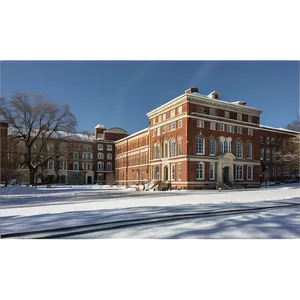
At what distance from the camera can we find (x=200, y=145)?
30.2m

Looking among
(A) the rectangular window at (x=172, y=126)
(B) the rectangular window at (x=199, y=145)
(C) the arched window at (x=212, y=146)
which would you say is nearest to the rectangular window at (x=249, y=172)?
(C) the arched window at (x=212, y=146)

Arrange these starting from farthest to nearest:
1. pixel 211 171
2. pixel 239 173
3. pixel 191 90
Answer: pixel 239 173 < pixel 211 171 < pixel 191 90

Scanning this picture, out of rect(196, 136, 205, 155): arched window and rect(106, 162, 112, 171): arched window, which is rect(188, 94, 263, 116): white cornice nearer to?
rect(196, 136, 205, 155): arched window

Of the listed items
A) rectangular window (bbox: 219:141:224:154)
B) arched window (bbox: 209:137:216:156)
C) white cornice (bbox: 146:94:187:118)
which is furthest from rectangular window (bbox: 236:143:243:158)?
white cornice (bbox: 146:94:187:118)

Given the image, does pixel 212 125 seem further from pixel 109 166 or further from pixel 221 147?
pixel 109 166

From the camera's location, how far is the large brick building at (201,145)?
29.0m

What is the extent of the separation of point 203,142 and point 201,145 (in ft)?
1.46

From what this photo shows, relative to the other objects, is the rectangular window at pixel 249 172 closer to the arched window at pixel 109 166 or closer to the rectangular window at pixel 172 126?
the rectangular window at pixel 172 126

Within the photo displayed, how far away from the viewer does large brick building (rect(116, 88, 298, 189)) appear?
95.4 feet

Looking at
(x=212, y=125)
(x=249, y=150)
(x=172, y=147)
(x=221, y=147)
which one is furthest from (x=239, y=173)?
(x=172, y=147)
